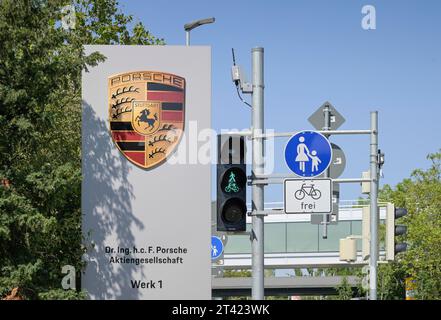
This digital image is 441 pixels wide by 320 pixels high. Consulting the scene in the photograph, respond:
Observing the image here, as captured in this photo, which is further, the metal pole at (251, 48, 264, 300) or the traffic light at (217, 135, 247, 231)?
the metal pole at (251, 48, 264, 300)

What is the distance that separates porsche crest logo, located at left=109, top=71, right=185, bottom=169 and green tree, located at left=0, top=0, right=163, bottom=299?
90 centimetres

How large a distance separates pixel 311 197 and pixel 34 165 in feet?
19.4

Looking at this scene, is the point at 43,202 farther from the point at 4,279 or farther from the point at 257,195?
the point at 257,195

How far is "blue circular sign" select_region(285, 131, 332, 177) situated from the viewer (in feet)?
68.4

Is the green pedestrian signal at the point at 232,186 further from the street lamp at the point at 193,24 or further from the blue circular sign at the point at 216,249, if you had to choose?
the street lamp at the point at 193,24

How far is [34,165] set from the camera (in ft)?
71.6

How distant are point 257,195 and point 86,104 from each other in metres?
4.39

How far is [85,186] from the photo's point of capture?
22.0 metres

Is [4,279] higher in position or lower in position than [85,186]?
lower

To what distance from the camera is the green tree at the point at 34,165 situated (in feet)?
67.0

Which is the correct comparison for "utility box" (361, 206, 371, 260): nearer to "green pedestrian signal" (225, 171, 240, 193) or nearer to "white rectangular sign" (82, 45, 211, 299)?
"white rectangular sign" (82, 45, 211, 299)

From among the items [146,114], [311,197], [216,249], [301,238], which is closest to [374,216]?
[216,249]

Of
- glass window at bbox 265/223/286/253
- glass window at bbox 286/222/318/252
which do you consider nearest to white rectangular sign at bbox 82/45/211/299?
glass window at bbox 286/222/318/252

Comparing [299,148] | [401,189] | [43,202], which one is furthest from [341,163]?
[401,189]
